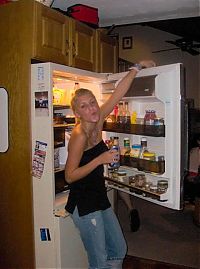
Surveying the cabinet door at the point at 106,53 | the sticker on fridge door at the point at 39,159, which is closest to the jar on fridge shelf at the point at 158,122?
the sticker on fridge door at the point at 39,159

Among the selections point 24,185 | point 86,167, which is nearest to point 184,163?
point 86,167

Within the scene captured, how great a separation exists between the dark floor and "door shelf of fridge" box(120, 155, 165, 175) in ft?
3.16

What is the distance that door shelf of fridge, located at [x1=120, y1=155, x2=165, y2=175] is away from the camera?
1.92 m

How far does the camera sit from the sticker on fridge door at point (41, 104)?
6.12 ft

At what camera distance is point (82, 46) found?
2355 millimetres

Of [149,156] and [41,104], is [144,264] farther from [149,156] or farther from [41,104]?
[41,104]

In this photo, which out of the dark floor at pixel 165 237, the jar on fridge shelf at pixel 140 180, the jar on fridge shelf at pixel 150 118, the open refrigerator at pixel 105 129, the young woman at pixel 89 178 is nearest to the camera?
the young woman at pixel 89 178

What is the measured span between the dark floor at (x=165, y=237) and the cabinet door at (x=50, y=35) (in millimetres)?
1822

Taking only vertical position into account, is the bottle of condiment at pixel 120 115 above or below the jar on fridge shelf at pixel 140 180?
above

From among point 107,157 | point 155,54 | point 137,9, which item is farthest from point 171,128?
point 155,54

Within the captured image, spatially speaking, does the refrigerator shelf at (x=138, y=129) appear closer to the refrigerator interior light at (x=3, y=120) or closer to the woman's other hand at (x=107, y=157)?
the woman's other hand at (x=107, y=157)

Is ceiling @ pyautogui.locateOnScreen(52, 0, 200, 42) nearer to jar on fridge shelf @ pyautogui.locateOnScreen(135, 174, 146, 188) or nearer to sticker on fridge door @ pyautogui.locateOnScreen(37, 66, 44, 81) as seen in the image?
sticker on fridge door @ pyautogui.locateOnScreen(37, 66, 44, 81)

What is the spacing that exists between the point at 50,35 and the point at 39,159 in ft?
2.70

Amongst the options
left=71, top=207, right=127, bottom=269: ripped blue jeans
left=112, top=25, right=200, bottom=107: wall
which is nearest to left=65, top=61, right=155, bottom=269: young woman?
left=71, top=207, right=127, bottom=269: ripped blue jeans
